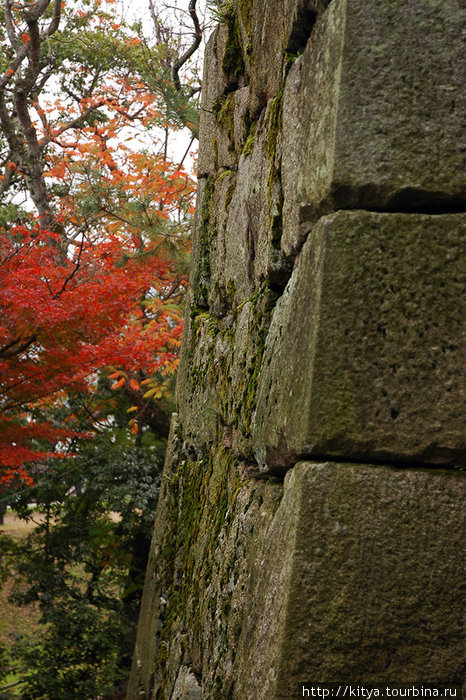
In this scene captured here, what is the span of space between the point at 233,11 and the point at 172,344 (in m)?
5.24

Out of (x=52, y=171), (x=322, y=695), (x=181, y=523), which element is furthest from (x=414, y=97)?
(x=52, y=171)

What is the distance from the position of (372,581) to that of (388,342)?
1.90ft

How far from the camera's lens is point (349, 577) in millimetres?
1546

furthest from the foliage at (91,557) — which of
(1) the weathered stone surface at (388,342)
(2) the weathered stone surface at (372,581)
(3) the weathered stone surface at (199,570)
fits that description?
(1) the weathered stone surface at (388,342)

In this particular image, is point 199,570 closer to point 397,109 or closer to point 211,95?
point 397,109

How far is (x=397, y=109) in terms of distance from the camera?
5.49 ft

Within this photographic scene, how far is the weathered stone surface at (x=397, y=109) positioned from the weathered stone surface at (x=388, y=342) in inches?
2.6

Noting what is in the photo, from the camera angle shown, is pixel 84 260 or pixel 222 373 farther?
pixel 84 260

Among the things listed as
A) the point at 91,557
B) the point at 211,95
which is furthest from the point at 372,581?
the point at 91,557

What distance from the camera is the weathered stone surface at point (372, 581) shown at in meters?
1.52

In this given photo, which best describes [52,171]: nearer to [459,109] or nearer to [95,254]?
[95,254]

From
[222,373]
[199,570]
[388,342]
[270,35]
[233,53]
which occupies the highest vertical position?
[233,53]

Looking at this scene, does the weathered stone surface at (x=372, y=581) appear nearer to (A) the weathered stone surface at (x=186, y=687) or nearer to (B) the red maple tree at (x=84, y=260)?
(A) the weathered stone surface at (x=186, y=687)

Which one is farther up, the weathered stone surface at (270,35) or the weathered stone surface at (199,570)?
the weathered stone surface at (270,35)
